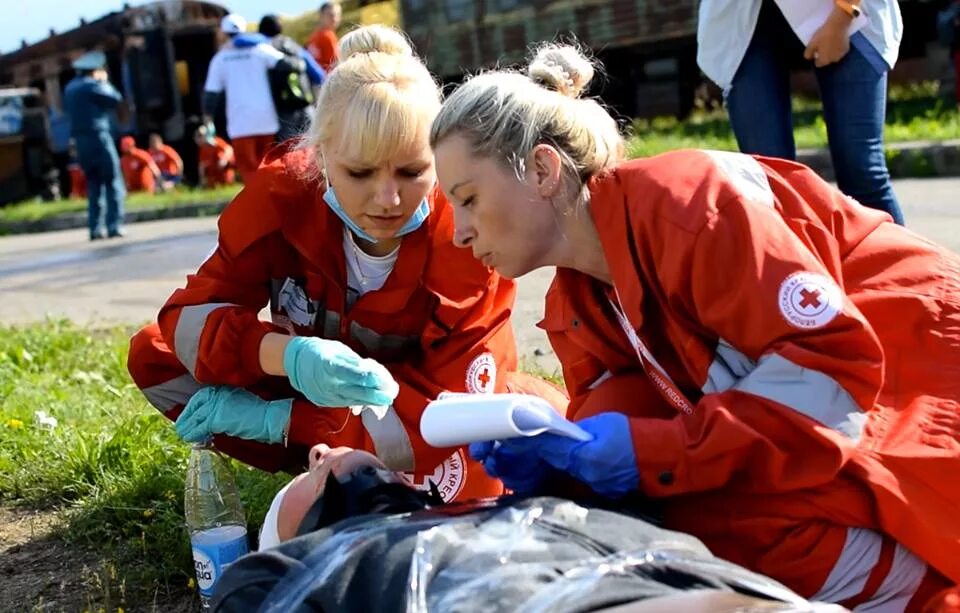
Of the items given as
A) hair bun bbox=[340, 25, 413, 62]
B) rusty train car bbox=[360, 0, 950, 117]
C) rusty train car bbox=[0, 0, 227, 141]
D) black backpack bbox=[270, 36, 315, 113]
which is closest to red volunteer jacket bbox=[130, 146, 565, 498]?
hair bun bbox=[340, 25, 413, 62]

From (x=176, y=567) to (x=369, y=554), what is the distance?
1.19 meters

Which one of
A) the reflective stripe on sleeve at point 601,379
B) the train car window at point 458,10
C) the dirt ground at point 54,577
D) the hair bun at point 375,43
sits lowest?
the dirt ground at point 54,577

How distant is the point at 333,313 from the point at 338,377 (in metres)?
0.38

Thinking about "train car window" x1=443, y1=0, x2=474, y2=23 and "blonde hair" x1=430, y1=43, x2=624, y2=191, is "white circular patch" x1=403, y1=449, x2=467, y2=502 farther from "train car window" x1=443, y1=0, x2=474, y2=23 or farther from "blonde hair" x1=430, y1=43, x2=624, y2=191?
"train car window" x1=443, y1=0, x2=474, y2=23

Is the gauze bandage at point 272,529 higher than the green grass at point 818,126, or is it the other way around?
the gauze bandage at point 272,529

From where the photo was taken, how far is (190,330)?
264cm

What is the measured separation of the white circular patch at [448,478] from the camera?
262 cm

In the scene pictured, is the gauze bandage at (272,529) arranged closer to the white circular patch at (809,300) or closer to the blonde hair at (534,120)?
the blonde hair at (534,120)

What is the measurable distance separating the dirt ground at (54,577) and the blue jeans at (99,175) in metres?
8.41

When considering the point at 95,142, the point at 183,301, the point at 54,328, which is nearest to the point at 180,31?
the point at 95,142

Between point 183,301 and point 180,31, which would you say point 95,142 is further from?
point 180,31

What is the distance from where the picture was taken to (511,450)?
1820 millimetres

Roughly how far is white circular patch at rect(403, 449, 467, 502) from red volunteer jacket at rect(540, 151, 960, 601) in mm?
755

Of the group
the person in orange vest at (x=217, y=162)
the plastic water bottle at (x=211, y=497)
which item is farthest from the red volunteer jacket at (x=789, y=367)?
the person in orange vest at (x=217, y=162)
